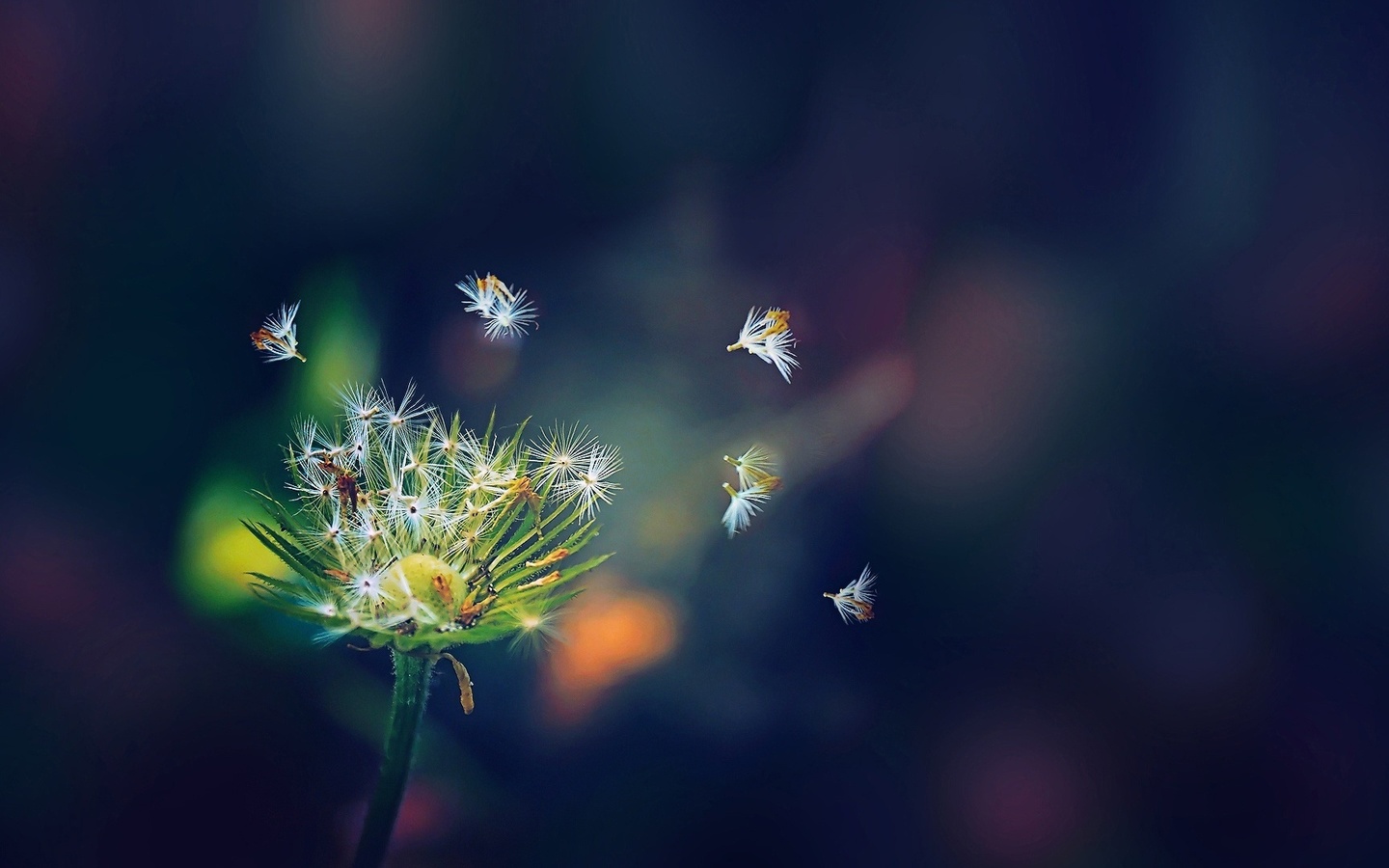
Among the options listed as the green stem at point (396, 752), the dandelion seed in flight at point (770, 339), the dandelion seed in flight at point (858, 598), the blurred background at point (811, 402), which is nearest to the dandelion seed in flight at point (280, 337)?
the blurred background at point (811, 402)

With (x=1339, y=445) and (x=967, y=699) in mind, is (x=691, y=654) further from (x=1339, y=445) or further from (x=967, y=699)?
(x=1339, y=445)

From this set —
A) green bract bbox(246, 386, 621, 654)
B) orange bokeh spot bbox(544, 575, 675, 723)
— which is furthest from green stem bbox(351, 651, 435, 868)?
orange bokeh spot bbox(544, 575, 675, 723)

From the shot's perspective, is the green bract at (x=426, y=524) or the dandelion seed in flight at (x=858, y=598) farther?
the dandelion seed in flight at (x=858, y=598)

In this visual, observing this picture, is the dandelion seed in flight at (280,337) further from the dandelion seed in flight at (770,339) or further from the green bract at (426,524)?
the dandelion seed in flight at (770,339)

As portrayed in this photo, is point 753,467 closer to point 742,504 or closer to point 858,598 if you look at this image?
point 742,504

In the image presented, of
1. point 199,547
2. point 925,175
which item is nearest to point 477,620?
point 199,547

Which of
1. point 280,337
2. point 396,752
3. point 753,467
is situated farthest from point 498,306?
point 396,752
